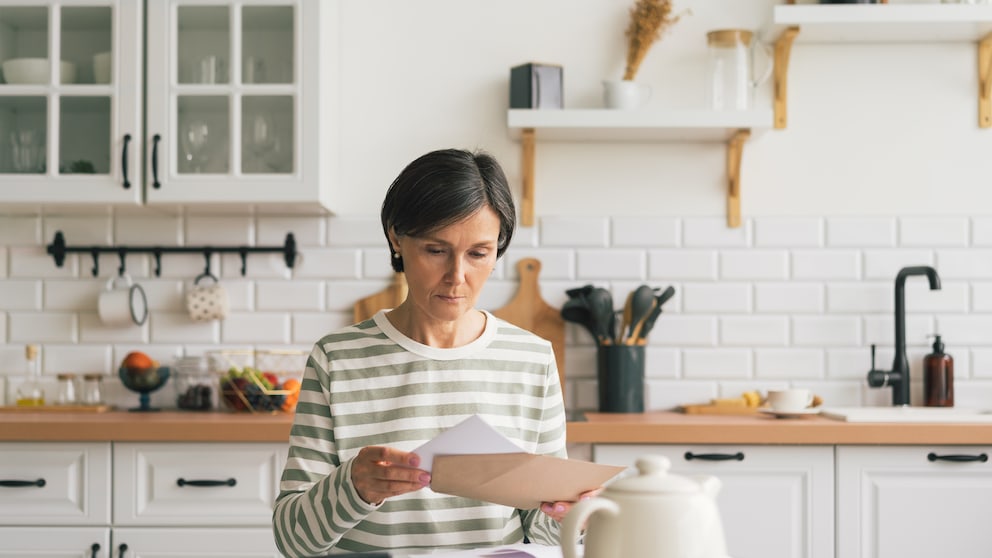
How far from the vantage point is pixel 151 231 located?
10.6 ft

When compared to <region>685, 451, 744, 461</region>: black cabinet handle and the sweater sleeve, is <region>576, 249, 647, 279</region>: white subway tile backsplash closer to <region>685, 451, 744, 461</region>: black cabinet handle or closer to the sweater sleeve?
<region>685, 451, 744, 461</region>: black cabinet handle

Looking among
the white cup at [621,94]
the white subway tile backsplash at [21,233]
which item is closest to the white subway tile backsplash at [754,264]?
the white cup at [621,94]

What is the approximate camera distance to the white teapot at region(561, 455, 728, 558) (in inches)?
37.8

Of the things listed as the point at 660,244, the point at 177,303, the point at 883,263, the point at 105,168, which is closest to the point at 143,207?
the point at 105,168

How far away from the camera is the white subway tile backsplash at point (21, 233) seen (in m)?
3.24

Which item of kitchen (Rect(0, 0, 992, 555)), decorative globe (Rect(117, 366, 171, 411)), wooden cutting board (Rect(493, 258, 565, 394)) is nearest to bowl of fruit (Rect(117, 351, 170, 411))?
decorative globe (Rect(117, 366, 171, 411))

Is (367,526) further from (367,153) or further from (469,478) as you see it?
(367,153)

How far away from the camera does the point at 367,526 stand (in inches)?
62.4

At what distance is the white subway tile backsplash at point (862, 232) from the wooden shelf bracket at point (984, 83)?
1.44 ft

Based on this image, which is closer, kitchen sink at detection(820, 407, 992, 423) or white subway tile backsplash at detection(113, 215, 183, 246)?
kitchen sink at detection(820, 407, 992, 423)

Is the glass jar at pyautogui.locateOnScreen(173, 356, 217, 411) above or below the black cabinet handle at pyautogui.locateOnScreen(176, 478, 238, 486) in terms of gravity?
above

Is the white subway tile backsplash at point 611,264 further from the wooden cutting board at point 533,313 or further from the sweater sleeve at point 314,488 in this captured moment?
the sweater sleeve at point 314,488

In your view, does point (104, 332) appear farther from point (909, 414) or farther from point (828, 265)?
point (909, 414)

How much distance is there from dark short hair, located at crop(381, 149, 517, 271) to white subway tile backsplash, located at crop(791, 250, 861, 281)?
1814 millimetres
